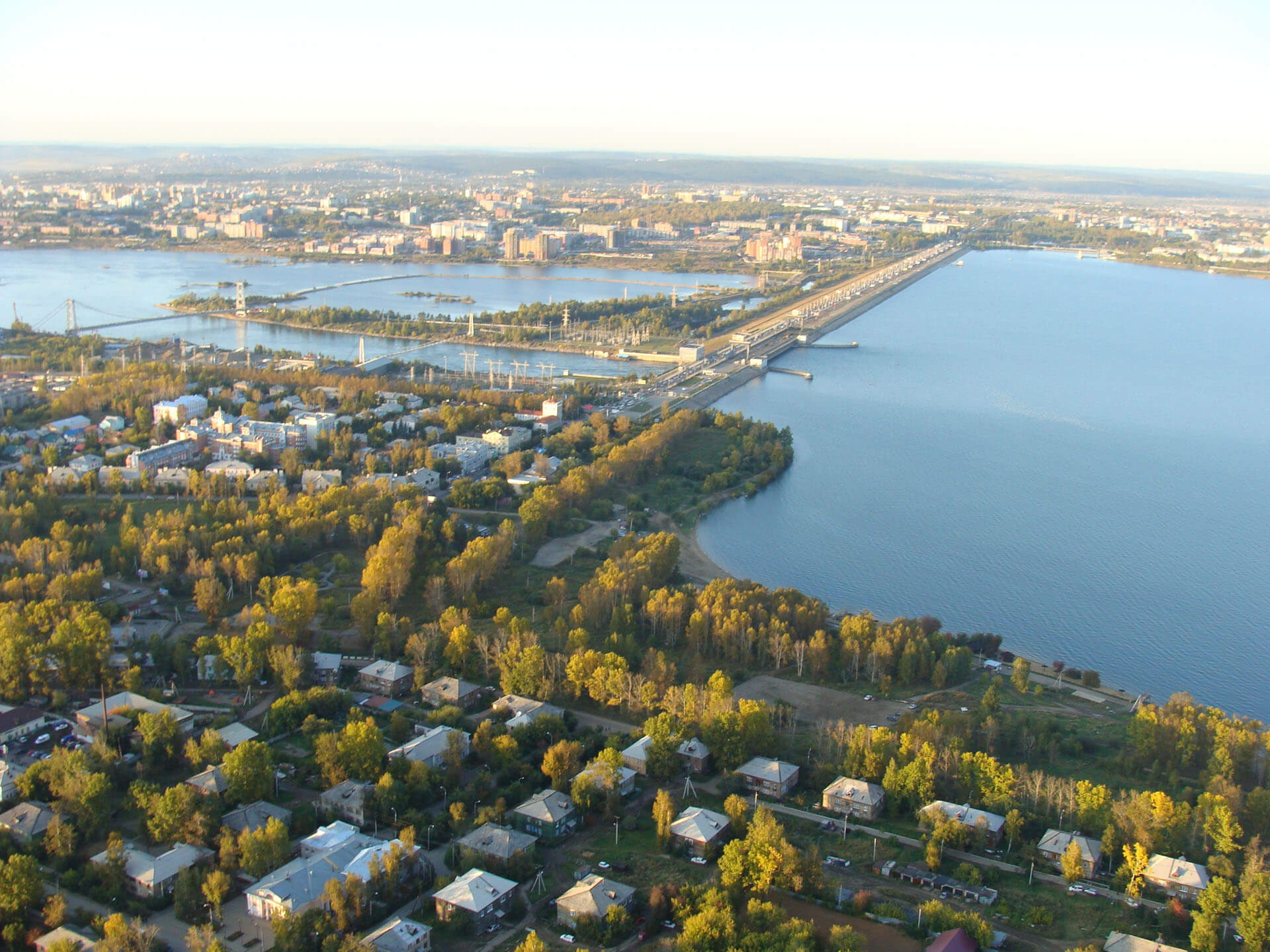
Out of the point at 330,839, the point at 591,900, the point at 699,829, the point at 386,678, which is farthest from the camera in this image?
the point at 386,678

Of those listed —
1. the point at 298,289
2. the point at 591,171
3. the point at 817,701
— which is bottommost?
the point at 817,701

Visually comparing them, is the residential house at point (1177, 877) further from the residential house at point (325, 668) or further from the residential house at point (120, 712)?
the residential house at point (120, 712)

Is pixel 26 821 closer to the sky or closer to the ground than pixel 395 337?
closer to the ground

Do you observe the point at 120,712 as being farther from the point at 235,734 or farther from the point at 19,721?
the point at 235,734

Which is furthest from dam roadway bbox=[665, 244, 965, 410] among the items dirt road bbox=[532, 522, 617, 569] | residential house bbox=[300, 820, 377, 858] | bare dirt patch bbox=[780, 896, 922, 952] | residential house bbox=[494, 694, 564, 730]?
bare dirt patch bbox=[780, 896, 922, 952]

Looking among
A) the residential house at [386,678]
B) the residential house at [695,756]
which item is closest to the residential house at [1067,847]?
the residential house at [695,756]

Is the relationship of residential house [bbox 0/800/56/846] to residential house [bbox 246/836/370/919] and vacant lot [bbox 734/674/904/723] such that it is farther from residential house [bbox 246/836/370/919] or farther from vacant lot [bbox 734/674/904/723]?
vacant lot [bbox 734/674/904/723]

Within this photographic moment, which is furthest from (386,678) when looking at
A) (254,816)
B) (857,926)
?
(857,926)

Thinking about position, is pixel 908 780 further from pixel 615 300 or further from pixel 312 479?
pixel 615 300
